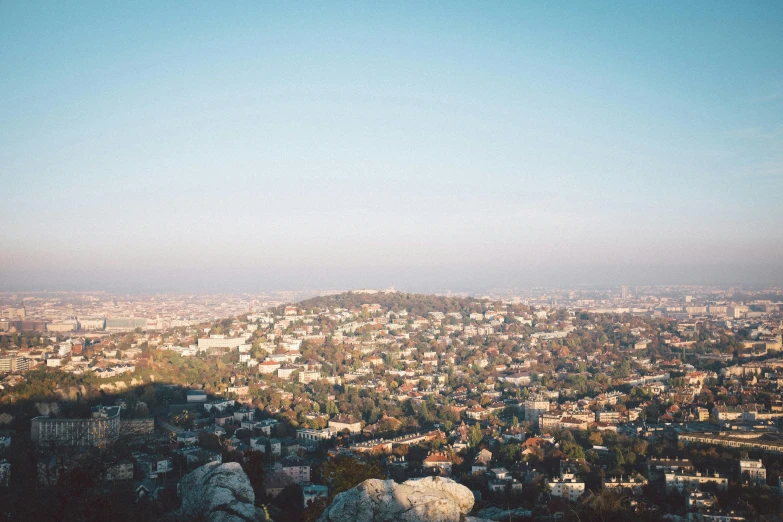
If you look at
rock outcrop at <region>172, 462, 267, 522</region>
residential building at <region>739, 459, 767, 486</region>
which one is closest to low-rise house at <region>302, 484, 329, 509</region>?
rock outcrop at <region>172, 462, 267, 522</region>

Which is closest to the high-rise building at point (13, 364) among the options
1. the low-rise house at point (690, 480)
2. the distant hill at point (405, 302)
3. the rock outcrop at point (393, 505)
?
the low-rise house at point (690, 480)

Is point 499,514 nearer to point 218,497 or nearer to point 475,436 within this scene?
point 218,497

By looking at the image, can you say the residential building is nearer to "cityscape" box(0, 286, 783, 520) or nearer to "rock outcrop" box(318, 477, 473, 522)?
"cityscape" box(0, 286, 783, 520)

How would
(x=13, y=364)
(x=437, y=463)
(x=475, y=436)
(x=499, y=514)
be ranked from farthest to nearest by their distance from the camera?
1. (x=13, y=364)
2. (x=475, y=436)
3. (x=437, y=463)
4. (x=499, y=514)

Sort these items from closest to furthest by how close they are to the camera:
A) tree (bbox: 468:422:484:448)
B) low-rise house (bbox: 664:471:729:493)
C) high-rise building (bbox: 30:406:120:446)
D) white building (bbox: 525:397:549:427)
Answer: low-rise house (bbox: 664:471:729:493), high-rise building (bbox: 30:406:120:446), tree (bbox: 468:422:484:448), white building (bbox: 525:397:549:427)

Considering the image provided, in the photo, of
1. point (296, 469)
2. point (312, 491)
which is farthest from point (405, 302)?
point (312, 491)

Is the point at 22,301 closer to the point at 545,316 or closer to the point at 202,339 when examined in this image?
the point at 202,339
